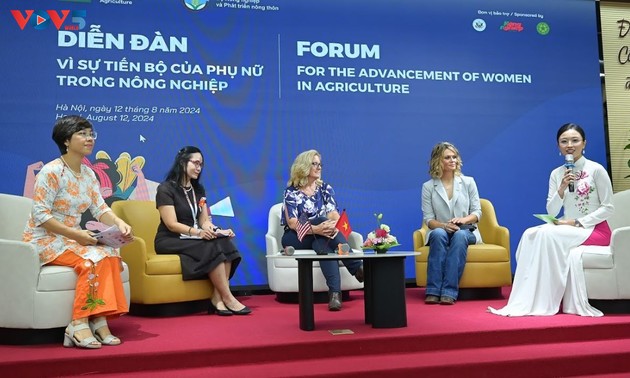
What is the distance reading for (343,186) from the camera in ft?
19.4

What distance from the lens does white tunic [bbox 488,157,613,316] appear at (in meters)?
4.14

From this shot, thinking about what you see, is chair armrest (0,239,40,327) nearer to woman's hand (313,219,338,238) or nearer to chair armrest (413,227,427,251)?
woman's hand (313,219,338,238)

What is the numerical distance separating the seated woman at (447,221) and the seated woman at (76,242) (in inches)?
99.7

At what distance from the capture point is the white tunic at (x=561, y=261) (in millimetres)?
4145

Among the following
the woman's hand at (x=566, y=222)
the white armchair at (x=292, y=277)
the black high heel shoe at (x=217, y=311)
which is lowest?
the black high heel shoe at (x=217, y=311)

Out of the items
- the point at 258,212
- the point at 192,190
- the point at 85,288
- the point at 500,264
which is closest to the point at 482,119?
the point at 500,264

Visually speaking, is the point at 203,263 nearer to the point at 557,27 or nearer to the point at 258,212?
the point at 258,212

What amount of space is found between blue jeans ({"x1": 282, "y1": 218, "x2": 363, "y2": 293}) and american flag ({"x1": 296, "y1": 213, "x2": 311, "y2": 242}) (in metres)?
0.11

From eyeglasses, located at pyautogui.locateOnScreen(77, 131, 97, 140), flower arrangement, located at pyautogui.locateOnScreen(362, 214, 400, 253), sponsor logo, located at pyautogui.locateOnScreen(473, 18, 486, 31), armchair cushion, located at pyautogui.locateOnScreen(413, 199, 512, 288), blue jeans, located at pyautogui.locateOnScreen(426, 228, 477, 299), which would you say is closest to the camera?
eyeglasses, located at pyautogui.locateOnScreen(77, 131, 97, 140)

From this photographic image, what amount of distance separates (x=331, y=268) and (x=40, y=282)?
6.99 feet

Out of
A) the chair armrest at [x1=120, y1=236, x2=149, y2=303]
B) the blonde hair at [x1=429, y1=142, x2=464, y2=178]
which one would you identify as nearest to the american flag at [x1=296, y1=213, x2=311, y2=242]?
the chair armrest at [x1=120, y1=236, x2=149, y2=303]

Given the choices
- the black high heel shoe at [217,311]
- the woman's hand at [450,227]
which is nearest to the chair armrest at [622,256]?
the woman's hand at [450,227]

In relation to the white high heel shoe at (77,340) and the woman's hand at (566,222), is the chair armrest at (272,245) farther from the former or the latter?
the woman's hand at (566,222)

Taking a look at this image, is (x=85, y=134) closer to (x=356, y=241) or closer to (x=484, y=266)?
(x=356, y=241)
